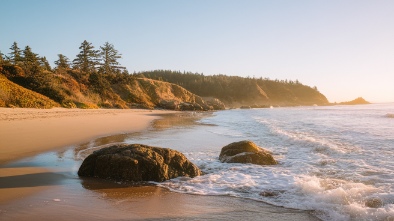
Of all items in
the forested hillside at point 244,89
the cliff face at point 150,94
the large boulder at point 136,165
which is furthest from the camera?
the forested hillside at point 244,89

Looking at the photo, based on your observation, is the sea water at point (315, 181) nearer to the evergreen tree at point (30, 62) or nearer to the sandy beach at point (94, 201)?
the sandy beach at point (94, 201)

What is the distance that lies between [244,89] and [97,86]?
85516 millimetres

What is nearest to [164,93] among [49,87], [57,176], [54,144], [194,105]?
[194,105]

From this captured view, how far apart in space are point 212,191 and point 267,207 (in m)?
1.10

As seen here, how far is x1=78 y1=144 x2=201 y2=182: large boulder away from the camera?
5.78 m

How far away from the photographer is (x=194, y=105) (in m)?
57.7

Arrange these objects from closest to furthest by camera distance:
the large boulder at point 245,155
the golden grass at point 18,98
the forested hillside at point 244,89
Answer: the large boulder at point 245,155 → the golden grass at point 18,98 → the forested hillside at point 244,89

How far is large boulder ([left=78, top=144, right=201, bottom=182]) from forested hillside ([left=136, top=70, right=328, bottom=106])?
103m

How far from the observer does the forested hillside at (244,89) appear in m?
115

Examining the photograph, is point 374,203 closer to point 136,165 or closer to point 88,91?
point 136,165

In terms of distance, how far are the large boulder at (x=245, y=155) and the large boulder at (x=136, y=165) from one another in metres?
1.72

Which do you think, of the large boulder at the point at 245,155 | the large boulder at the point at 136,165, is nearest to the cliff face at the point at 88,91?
the large boulder at the point at 136,165

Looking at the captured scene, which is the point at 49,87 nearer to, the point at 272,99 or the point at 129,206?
the point at 129,206

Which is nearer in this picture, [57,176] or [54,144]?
[57,176]
